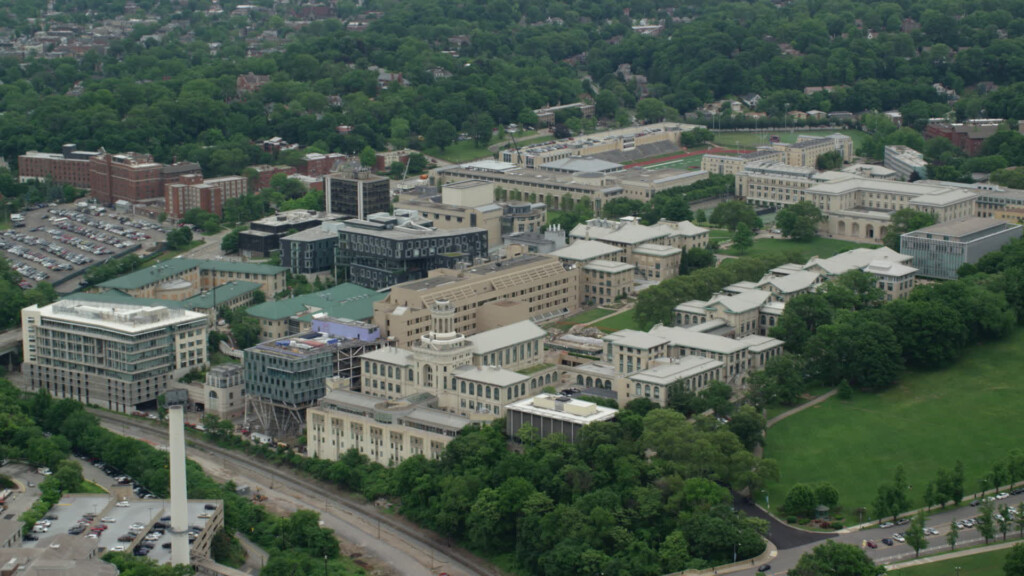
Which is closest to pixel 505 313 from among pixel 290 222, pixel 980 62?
pixel 290 222

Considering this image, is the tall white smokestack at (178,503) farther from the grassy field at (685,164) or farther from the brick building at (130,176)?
the grassy field at (685,164)

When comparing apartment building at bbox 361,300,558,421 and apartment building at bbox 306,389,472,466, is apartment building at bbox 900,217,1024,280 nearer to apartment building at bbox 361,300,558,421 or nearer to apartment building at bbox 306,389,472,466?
apartment building at bbox 361,300,558,421

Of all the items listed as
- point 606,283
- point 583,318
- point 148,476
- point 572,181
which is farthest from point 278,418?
point 572,181

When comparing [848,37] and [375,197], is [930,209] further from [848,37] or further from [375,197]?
[848,37]

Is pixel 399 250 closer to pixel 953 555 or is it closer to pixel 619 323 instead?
pixel 619 323

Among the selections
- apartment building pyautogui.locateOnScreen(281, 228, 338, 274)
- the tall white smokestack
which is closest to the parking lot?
apartment building pyautogui.locateOnScreen(281, 228, 338, 274)

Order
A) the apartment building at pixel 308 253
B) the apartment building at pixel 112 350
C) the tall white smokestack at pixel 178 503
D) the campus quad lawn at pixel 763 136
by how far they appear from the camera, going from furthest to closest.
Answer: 1. the campus quad lawn at pixel 763 136
2. the apartment building at pixel 308 253
3. the apartment building at pixel 112 350
4. the tall white smokestack at pixel 178 503

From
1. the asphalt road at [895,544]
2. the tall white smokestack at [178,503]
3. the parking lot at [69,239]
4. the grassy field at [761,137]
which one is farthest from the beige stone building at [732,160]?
the tall white smokestack at [178,503]
